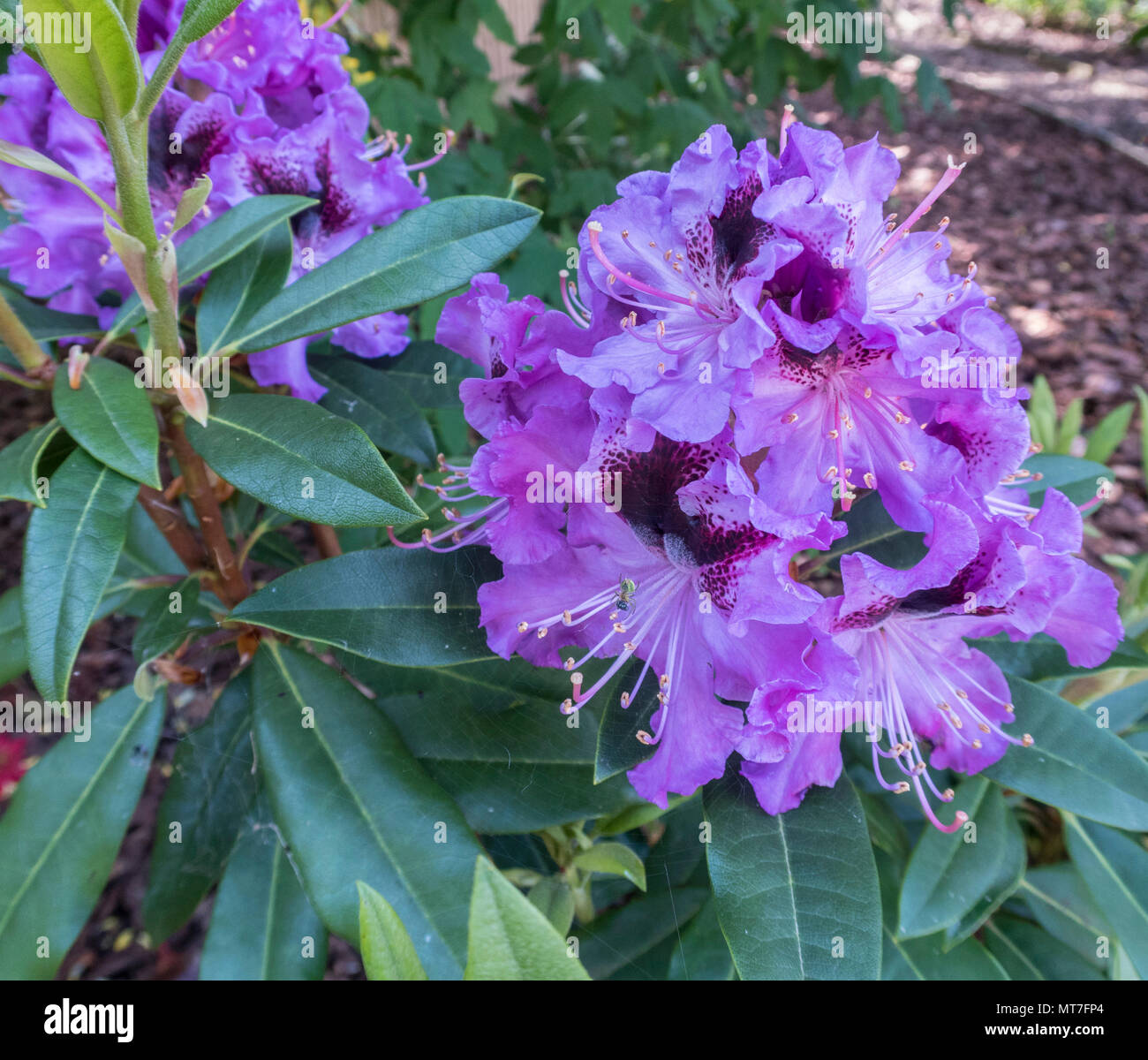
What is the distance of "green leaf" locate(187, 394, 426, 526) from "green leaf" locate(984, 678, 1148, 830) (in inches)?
23.1

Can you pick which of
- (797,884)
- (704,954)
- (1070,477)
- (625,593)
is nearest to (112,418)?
(625,593)

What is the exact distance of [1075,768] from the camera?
819 mm

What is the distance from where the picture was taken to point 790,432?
0.67 m

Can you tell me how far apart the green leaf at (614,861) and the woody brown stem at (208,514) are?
0.47 m

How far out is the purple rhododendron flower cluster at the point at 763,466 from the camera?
25.1 inches

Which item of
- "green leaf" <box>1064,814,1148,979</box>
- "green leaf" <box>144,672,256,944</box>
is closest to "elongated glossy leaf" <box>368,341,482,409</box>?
"green leaf" <box>144,672,256,944</box>

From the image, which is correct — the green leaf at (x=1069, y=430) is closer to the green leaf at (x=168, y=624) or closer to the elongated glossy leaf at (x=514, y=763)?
the elongated glossy leaf at (x=514, y=763)

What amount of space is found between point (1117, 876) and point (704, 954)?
0.51 meters

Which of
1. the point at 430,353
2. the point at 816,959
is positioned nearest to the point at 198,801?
the point at 430,353

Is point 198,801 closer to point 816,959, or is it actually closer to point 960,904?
point 816,959

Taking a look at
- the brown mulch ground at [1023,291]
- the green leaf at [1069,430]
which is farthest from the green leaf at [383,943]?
the green leaf at [1069,430]
